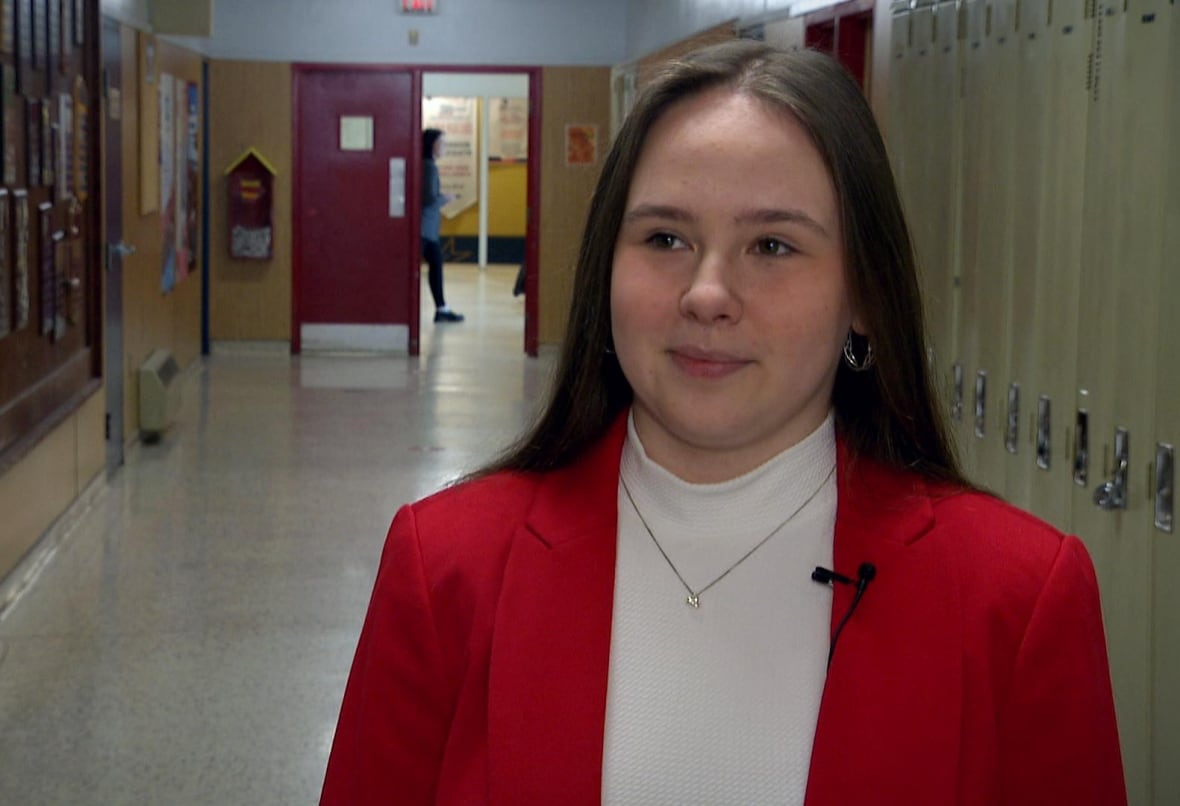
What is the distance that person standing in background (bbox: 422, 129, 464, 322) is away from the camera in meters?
15.1

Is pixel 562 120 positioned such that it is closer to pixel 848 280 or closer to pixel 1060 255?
pixel 1060 255

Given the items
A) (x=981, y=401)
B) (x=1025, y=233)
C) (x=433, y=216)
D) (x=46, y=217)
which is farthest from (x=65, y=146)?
(x=433, y=216)

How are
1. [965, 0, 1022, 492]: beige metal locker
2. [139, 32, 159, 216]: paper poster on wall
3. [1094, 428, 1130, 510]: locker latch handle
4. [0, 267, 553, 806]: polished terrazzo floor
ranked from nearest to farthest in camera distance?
[1094, 428, 1130, 510]: locker latch handle
[965, 0, 1022, 492]: beige metal locker
[0, 267, 553, 806]: polished terrazzo floor
[139, 32, 159, 216]: paper poster on wall

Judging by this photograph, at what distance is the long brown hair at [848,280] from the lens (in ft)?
5.02

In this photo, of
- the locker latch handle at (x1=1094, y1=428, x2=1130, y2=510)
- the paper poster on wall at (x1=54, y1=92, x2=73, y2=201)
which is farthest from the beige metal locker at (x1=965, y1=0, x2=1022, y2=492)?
the paper poster on wall at (x1=54, y1=92, x2=73, y2=201)

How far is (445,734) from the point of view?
61.6 inches

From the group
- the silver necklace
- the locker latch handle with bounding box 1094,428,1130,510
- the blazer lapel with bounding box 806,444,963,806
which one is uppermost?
the silver necklace

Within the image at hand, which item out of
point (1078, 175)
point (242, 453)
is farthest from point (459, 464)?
point (1078, 175)

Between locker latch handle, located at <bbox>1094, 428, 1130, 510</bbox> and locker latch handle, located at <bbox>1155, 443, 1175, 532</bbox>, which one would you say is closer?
locker latch handle, located at <bbox>1155, 443, 1175, 532</bbox>

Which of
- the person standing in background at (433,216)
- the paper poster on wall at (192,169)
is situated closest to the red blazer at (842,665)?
the paper poster on wall at (192,169)

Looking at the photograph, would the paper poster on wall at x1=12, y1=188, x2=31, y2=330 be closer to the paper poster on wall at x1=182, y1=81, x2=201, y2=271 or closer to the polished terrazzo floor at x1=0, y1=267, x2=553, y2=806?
the polished terrazzo floor at x1=0, y1=267, x2=553, y2=806

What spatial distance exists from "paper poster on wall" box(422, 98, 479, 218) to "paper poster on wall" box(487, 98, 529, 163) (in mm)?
277

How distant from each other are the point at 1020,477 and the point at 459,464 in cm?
496

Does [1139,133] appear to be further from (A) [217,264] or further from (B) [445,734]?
(A) [217,264]
